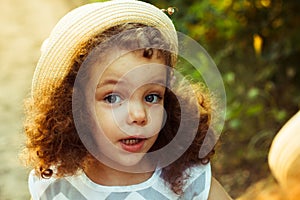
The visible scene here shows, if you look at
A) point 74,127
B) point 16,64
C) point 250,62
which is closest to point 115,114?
point 74,127

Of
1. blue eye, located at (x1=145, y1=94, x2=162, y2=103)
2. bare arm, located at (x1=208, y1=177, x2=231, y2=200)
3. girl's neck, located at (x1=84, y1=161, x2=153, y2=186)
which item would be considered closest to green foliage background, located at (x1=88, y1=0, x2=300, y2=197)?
bare arm, located at (x1=208, y1=177, x2=231, y2=200)

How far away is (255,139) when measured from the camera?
4.65 metres

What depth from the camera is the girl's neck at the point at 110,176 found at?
2.68 meters

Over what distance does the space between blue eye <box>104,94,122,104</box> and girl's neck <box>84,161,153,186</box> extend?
260 mm

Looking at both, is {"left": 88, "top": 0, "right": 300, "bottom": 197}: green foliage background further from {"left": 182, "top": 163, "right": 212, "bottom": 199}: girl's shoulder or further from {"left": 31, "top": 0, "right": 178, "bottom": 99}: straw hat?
A: {"left": 31, "top": 0, "right": 178, "bottom": 99}: straw hat

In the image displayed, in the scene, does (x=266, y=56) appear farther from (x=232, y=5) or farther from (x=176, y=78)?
(x=176, y=78)

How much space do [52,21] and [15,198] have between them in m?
2.39

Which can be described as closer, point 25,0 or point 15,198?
point 15,198

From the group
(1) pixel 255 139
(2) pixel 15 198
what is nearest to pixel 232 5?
(1) pixel 255 139

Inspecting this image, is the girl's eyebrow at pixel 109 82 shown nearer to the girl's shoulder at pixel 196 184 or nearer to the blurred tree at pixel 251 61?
the girl's shoulder at pixel 196 184

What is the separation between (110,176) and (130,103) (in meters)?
0.31

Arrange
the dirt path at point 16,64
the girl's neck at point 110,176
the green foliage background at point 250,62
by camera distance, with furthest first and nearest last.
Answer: the green foliage background at point 250,62, the dirt path at point 16,64, the girl's neck at point 110,176

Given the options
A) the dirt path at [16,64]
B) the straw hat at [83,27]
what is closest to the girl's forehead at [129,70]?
the straw hat at [83,27]

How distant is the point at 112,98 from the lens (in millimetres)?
2496
